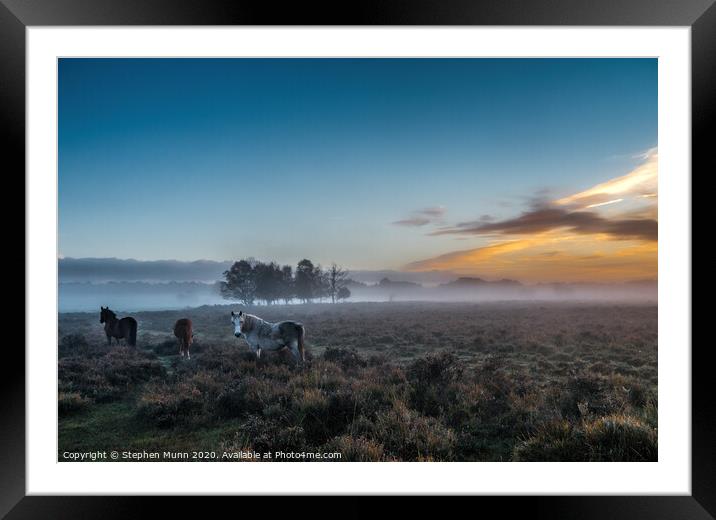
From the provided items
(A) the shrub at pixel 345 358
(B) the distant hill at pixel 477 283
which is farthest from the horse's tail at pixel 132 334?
(B) the distant hill at pixel 477 283

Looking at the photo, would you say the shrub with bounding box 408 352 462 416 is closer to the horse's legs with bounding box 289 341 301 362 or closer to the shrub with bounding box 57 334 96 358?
the horse's legs with bounding box 289 341 301 362

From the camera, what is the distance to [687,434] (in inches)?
121

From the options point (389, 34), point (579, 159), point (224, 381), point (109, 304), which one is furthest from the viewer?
point (109, 304)

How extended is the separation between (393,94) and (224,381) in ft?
19.8

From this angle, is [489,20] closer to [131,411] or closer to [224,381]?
[224,381]

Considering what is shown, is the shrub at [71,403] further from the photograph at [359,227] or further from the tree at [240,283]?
the tree at [240,283]

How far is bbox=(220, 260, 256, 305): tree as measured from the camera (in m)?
7.94

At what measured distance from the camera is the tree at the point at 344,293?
8251mm

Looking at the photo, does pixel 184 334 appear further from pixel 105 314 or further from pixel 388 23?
pixel 388 23

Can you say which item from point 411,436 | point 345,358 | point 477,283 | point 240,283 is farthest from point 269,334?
point 477,283

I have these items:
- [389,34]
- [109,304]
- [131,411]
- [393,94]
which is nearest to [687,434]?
[389,34]

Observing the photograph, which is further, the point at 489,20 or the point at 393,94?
the point at 393,94

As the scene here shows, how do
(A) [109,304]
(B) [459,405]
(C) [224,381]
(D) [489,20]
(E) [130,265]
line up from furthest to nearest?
(A) [109,304]
(E) [130,265]
(C) [224,381]
(B) [459,405]
(D) [489,20]

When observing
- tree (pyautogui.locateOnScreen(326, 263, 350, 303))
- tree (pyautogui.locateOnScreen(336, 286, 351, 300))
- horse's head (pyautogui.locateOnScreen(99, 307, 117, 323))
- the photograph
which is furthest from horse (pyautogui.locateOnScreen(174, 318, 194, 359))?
tree (pyautogui.locateOnScreen(336, 286, 351, 300))
